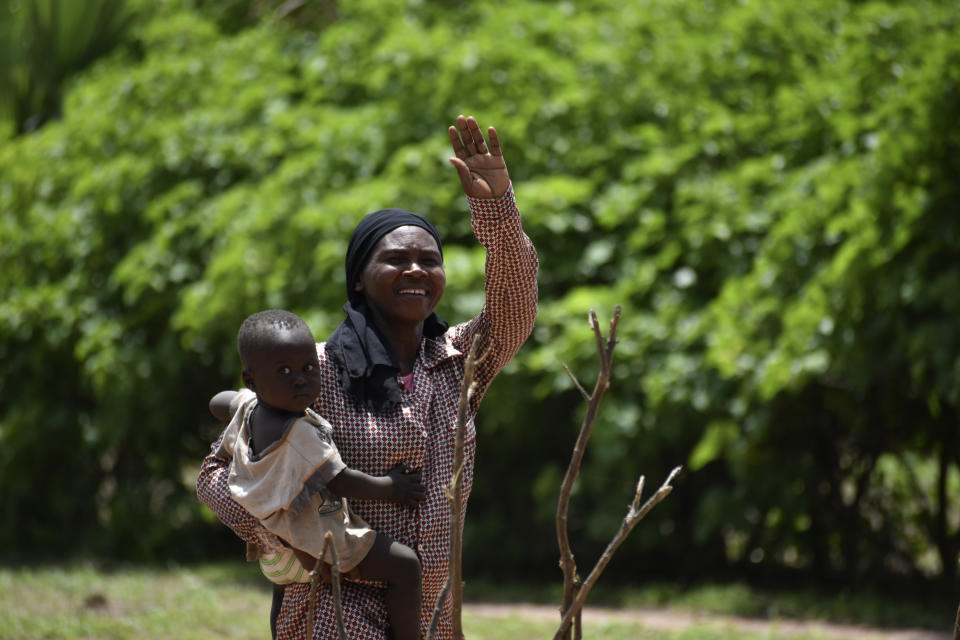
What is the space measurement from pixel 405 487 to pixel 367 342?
13.0 inches

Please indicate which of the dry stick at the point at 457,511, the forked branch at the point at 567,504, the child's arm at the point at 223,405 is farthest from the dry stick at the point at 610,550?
the child's arm at the point at 223,405

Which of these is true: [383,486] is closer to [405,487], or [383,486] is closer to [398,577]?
[405,487]

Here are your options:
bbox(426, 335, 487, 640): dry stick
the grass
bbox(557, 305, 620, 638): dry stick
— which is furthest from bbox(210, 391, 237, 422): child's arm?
the grass

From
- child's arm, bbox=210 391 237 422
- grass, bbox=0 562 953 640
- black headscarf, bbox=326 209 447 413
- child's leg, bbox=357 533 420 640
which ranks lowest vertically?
grass, bbox=0 562 953 640

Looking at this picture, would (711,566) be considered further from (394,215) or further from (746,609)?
(394,215)

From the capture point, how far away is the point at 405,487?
260 centimetres

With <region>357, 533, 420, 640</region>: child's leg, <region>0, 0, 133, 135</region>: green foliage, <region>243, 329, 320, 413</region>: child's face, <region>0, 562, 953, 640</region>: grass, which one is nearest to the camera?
<region>243, 329, 320, 413</region>: child's face

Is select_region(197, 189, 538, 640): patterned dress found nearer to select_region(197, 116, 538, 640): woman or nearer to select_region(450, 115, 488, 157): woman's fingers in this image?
select_region(197, 116, 538, 640): woman

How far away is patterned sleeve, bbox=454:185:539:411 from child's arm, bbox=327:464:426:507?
0.90 feet

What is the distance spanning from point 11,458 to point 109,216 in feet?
5.66

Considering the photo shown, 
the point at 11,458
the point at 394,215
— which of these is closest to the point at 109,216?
the point at 11,458

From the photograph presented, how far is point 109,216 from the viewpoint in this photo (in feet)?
27.0

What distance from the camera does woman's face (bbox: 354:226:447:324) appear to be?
106 inches

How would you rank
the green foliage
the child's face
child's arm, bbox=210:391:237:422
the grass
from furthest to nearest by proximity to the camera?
the green foliage, the grass, child's arm, bbox=210:391:237:422, the child's face
